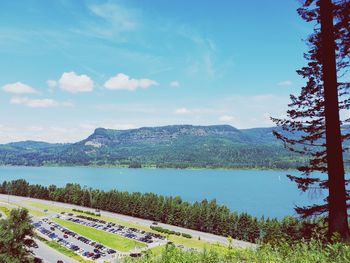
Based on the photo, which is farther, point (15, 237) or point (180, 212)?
point (180, 212)

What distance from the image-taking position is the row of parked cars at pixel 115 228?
2647 inches

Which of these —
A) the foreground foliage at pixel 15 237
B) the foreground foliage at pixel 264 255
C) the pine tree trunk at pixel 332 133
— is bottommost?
the foreground foliage at pixel 15 237

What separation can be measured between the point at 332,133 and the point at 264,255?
16.7 feet

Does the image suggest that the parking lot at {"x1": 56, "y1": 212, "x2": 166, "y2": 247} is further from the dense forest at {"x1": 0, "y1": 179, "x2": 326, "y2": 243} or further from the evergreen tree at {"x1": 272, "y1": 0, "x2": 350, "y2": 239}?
the evergreen tree at {"x1": 272, "y1": 0, "x2": 350, "y2": 239}

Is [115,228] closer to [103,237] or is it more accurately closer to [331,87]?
[103,237]

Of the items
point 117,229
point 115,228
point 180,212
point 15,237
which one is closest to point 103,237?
point 117,229

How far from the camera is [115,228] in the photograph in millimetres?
77750

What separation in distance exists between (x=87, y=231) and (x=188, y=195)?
3850 inches

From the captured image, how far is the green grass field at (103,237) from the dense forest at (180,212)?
72.2 ft

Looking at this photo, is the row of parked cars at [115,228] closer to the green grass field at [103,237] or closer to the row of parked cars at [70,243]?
the green grass field at [103,237]

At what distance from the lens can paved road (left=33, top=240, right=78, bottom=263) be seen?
50.7m

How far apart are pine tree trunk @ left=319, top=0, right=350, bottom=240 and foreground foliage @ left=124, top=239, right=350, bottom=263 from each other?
7.14 ft

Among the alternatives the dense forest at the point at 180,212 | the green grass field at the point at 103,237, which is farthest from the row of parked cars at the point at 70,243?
the dense forest at the point at 180,212

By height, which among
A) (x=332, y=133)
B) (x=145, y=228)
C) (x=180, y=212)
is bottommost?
(x=145, y=228)
